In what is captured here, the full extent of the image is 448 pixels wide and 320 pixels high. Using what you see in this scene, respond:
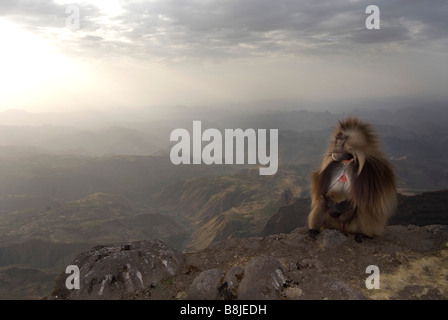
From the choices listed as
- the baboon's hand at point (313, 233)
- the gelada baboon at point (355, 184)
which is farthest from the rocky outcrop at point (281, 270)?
the gelada baboon at point (355, 184)

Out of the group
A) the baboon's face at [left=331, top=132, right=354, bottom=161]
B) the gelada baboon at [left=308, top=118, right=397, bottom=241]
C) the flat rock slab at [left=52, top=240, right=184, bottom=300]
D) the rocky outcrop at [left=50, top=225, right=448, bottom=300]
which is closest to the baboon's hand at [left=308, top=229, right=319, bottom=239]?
the gelada baboon at [left=308, top=118, right=397, bottom=241]

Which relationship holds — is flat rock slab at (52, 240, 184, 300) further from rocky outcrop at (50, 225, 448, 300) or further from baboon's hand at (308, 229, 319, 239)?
baboon's hand at (308, 229, 319, 239)

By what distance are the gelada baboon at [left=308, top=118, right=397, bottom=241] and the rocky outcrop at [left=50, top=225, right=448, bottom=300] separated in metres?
0.56

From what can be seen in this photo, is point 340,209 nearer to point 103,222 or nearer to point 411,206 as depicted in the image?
point 411,206

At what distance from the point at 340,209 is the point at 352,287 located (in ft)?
9.43

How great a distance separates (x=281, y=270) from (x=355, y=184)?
11.8ft

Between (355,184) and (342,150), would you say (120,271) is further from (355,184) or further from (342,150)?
(342,150)

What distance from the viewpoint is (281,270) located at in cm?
715

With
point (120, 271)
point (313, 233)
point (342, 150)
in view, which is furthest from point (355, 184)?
point (120, 271)

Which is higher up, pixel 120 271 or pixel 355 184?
pixel 355 184

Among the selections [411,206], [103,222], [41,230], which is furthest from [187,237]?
[411,206]

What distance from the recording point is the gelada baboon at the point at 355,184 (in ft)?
27.7

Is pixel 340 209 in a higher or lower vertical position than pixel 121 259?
higher
